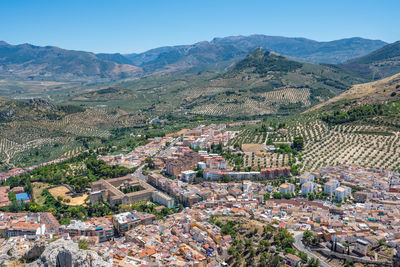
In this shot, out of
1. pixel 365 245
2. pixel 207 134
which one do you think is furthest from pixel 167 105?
pixel 365 245

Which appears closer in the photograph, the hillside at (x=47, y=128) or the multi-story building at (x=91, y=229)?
the multi-story building at (x=91, y=229)

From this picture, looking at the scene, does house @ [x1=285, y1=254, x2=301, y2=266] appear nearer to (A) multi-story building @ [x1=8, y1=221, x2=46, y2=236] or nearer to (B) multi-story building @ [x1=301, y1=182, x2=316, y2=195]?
(B) multi-story building @ [x1=301, y1=182, x2=316, y2=195]

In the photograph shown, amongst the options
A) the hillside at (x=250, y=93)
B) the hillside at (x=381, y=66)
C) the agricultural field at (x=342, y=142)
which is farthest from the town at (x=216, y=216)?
the hillside at (x=381, y=66)

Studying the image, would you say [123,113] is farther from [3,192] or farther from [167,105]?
[3,192]

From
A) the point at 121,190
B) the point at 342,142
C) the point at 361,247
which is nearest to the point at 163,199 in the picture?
the point at 121,190

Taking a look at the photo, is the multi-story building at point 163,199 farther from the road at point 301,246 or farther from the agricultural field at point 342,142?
the agricultural field at point 342,142

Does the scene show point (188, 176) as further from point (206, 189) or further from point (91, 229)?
point (91, 229)
